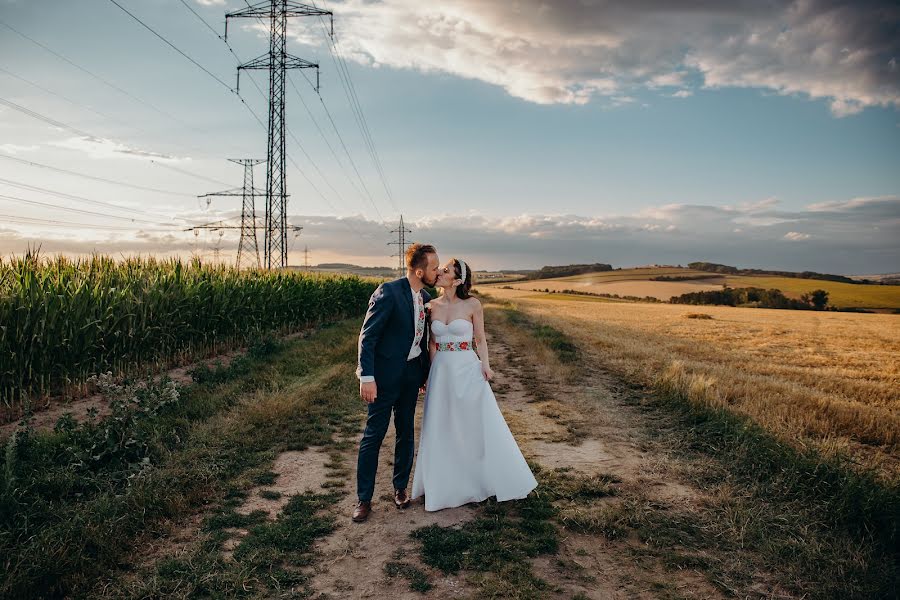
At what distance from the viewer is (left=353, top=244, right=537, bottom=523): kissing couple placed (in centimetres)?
489

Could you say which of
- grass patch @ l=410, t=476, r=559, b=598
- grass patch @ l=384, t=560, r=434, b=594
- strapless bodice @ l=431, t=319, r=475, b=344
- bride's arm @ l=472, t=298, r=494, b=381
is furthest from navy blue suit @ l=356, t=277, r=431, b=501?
grass patch @ l=384, t=560, r=434, b=594

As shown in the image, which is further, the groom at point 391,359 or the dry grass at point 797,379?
the dry grass at point 797,379

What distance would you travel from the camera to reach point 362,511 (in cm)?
482

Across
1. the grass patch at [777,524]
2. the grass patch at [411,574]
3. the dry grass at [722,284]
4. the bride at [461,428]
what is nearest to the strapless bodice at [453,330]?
the bride at [461,428]

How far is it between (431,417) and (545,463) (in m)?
1.91

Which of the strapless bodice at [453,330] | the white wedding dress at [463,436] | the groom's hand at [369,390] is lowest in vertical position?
the white wedding dress at [463,436]

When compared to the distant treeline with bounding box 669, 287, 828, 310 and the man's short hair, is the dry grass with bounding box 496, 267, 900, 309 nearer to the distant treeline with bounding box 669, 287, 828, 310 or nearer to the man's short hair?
the distant treeline with bounding box 669, 287, 828, 310

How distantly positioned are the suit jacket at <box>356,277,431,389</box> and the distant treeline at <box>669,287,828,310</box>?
6187 centimetres

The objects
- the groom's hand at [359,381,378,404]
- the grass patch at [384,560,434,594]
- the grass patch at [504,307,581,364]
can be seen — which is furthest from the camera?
the grass patch at [504,307,581,364]

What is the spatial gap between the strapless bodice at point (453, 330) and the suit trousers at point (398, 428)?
0.33m

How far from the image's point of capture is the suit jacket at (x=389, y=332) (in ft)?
15.7

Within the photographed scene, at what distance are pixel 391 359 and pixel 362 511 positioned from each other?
56.7 inches

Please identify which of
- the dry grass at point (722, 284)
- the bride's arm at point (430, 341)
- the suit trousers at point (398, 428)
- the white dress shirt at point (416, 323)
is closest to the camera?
the suit trousers at point (398, 428)

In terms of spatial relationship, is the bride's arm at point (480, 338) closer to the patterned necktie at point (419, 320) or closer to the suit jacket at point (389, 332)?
the patterned necktie at point (419, 320)
